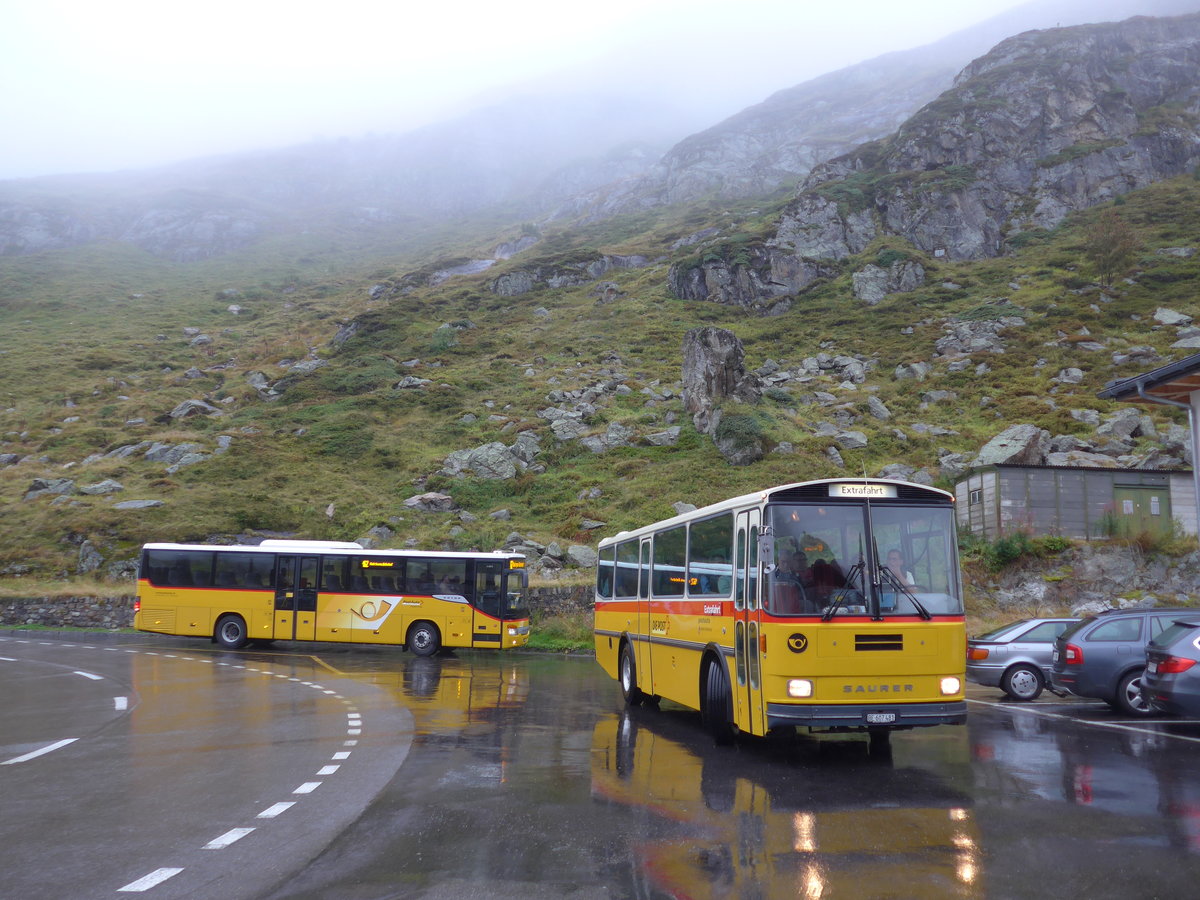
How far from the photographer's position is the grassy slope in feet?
125

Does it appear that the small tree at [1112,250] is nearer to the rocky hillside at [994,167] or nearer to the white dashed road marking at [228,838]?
the rocky hillside at [994,167]

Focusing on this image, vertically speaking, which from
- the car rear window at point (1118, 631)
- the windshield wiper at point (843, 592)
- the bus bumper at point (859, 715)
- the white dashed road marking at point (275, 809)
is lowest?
the white dashed road marking at point (275, 809)

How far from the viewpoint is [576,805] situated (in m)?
7.39

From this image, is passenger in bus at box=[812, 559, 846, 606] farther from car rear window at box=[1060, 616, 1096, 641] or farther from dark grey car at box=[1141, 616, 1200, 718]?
car rear window at box=[1060, 616, 1096, 641]

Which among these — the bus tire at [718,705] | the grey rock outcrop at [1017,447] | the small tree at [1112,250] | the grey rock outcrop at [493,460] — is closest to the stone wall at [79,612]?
the grey rock outcrop at [493,460]

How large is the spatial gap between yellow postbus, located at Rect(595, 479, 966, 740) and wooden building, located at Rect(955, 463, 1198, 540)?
18.9 m

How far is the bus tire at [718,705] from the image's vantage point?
10.4m

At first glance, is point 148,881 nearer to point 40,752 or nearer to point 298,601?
point 40,752

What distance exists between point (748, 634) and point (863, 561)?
1.45 m

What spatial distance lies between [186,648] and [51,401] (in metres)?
39.7

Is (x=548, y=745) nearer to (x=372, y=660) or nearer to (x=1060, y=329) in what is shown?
(x=372, y=660)

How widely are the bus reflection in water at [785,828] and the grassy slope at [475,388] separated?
2607 centimetres

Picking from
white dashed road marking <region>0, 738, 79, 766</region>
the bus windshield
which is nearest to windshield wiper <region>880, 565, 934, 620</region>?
the bus windshield

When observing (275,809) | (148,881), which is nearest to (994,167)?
(275,809)
